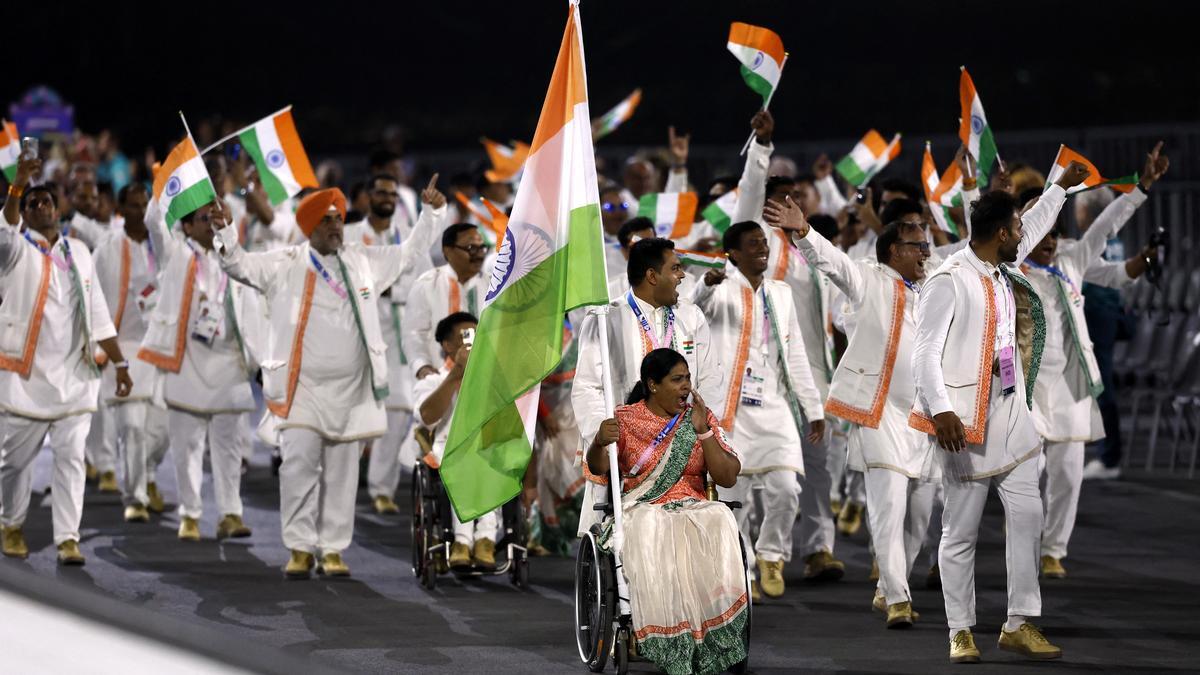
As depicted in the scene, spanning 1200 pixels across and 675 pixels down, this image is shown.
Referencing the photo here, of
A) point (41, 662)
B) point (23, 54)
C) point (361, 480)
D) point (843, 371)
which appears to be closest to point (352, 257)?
point (843, 371)

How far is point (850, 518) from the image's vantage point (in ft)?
37.8

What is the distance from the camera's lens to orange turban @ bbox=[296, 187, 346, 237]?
9656mm

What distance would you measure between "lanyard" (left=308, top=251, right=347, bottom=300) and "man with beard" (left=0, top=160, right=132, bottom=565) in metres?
1.43

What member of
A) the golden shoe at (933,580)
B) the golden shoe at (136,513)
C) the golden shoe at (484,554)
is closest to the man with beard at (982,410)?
the golden shoe at (933,580)

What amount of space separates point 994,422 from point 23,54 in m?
22.3

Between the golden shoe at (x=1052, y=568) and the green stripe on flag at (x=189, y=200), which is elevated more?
the green stripe on flag at (x=189, y=200)

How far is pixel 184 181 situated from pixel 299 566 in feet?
7.32

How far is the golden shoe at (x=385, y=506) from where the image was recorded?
12570mm

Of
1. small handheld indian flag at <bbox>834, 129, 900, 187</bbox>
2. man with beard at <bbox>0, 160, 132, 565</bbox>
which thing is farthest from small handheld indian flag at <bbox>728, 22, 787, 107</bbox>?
man with beard at <bbox>0, 160, 132, 565</bbox>

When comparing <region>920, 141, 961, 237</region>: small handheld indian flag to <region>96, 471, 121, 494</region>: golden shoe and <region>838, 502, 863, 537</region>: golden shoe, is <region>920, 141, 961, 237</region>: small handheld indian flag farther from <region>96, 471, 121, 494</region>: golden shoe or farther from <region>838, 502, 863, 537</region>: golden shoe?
<region>96, 471, 121, 494</region>: golden shoe

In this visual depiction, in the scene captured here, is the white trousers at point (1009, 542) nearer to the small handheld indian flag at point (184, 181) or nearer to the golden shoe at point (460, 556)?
the golden shoe at point (460, 556)

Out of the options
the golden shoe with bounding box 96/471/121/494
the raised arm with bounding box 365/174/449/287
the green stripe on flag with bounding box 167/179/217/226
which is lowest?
the golden shoe with bounding box 96/471/121/494

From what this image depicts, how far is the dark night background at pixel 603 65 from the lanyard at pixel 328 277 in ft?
32.7

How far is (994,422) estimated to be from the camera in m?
7.10
